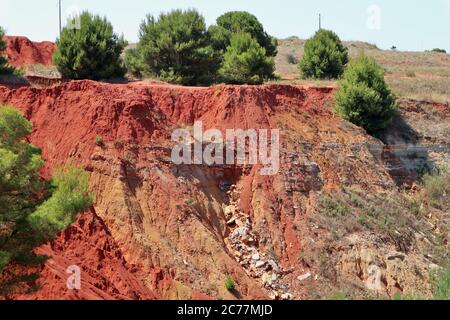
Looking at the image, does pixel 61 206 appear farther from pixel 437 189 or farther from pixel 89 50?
pixel 437 189

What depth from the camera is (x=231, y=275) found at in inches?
919

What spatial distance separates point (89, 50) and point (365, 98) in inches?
519

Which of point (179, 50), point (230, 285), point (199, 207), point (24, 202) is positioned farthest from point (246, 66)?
point (24, 202)

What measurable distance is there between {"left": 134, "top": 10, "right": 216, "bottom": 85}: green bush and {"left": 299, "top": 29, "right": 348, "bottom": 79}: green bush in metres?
8.89

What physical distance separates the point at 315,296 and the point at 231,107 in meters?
9.15

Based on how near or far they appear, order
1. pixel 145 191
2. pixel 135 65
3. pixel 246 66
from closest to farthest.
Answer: pixel 145 191
pixel 135 65
pixel 246 66

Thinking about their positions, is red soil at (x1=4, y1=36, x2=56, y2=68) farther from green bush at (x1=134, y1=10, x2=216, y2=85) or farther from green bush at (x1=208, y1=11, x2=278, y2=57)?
green bush at (x1=208, y1=11, x2=278, y2=57)

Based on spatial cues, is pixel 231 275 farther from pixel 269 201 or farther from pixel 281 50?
pixel 281 50

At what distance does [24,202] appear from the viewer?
1764 cm

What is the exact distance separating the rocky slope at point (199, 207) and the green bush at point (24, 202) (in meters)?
3.05

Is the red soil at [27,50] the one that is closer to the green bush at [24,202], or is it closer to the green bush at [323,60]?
the green bush at [323,60]

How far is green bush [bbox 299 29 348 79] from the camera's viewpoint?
4362 centimetres

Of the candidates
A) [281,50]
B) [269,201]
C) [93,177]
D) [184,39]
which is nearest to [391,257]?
[269,201]

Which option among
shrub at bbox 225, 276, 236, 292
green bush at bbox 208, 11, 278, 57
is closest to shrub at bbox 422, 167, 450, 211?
shrub at bbox 225, 276, 236, 292
